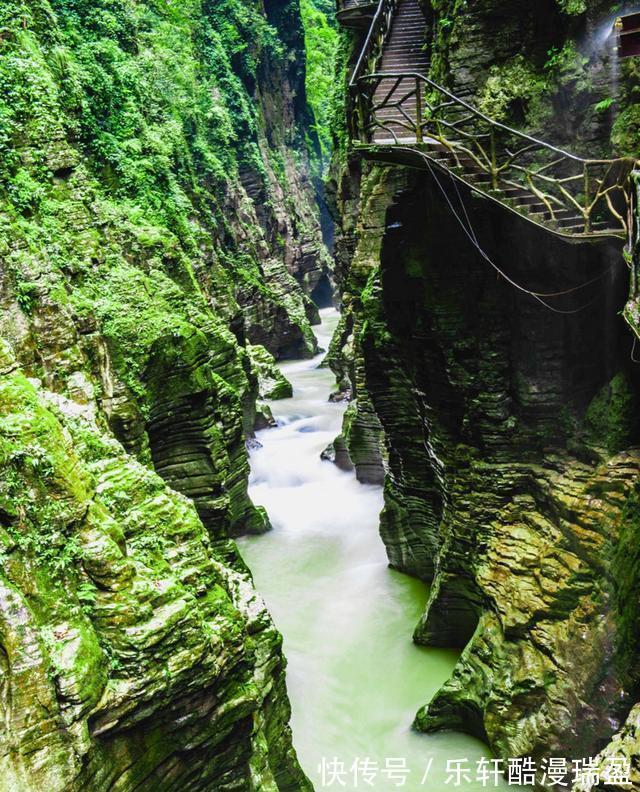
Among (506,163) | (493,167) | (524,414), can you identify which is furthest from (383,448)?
(506,163)

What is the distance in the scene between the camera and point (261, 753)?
7.38m

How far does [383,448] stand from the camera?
55.1 ft

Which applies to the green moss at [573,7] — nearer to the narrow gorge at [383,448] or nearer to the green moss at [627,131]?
the narrow gorge at [383,448]

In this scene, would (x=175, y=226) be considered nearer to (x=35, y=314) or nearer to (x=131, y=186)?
(x=131, y=186)

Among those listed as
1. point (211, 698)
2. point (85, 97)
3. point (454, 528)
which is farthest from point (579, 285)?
point (85, 97)

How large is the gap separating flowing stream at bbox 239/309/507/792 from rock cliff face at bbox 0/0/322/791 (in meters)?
1.82

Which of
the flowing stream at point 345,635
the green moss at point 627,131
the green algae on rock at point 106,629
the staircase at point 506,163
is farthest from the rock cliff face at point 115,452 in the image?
the green moss at point 627,131

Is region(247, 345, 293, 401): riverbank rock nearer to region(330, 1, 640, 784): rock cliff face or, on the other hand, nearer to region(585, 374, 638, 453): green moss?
region(330, 1, 640, 784): rock cliff face

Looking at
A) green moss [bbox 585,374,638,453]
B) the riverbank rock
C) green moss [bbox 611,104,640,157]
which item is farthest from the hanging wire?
the riverbank rock

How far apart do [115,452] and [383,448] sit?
987 cm

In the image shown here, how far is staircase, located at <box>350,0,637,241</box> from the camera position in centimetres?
845

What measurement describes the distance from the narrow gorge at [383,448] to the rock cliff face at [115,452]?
0.12ft

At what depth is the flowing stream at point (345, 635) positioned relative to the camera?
10508mm

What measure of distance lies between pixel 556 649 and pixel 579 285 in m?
5.22
